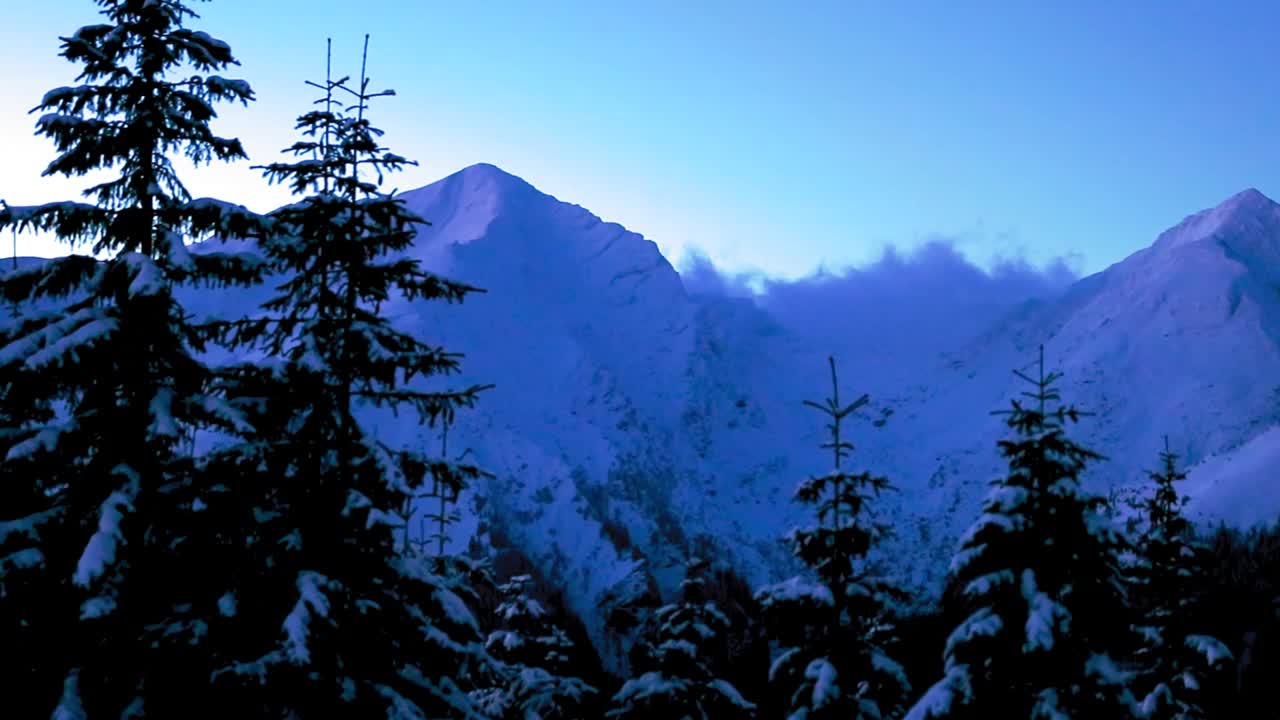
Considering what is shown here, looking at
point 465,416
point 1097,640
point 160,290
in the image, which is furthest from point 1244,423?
point 160,290

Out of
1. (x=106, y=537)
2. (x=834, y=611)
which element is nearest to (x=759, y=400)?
(x=834, y=611)

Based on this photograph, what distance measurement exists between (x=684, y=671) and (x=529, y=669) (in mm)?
4997

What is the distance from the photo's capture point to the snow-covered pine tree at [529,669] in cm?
2281

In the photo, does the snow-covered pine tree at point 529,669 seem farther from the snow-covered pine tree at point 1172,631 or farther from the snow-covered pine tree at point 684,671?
the snow-covered pine tree at point 1172,631

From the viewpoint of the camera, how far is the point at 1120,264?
186250 mm

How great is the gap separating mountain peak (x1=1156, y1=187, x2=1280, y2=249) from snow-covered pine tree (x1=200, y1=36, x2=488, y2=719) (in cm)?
19189

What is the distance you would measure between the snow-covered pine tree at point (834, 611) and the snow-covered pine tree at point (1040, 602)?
3.08 ft

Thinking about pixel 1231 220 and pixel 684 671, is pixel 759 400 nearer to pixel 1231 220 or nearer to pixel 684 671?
pixel 1231 220

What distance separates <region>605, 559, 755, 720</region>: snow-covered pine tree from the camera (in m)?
19.5

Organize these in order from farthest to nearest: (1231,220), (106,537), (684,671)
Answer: (1231,220), (684,671), (106,537)

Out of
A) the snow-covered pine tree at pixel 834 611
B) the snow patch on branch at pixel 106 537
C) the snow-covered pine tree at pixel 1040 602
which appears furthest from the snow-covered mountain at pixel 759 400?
the snow patch on branch at pixel 106 537

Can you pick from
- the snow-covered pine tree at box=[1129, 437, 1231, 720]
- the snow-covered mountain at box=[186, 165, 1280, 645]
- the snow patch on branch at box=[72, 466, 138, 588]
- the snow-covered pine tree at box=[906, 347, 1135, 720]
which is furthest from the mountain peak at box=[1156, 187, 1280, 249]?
the snow patch on branch at box=[72, 466, 138, 588]

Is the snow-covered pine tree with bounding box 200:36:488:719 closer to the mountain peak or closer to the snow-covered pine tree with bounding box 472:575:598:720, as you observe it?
the snow-covered pine tree with bounding box 472:575:598:720

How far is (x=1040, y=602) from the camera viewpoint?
14.4 meters
